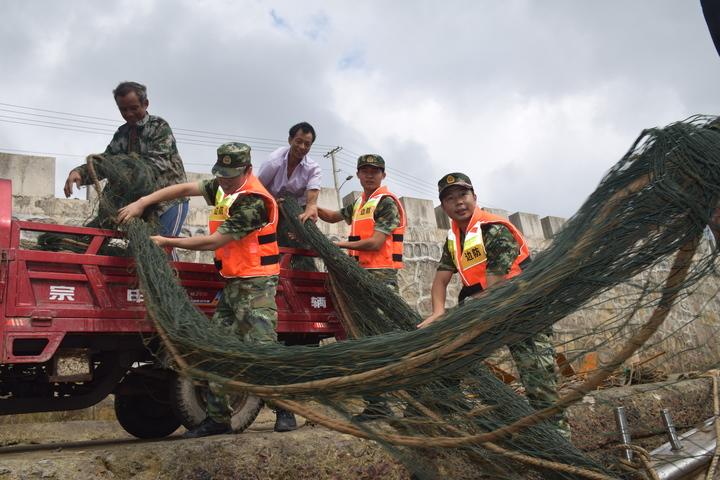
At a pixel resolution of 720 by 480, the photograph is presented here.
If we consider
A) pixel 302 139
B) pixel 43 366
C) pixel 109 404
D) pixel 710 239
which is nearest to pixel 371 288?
pixel 302 139

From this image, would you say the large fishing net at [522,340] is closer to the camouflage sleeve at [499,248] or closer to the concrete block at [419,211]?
the camouflage sleeve at [499,248]

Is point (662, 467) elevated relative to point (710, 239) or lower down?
lower down

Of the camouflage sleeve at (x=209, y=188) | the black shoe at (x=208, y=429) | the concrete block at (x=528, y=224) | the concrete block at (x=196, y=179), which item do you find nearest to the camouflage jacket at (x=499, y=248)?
the camouflage sleeve at (x=209, y=188)

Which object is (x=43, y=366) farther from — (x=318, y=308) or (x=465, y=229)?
(x=465, y=229)

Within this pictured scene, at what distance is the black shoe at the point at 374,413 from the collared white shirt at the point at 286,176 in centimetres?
265

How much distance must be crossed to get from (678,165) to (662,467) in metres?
2.16

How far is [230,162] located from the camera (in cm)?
366

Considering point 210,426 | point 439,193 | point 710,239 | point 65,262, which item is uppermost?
point 439,193

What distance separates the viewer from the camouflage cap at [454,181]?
380cm

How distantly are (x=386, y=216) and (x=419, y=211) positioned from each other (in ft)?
10.8

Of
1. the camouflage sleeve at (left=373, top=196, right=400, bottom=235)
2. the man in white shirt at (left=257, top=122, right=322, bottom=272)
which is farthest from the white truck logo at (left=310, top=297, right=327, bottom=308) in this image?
the camouflage sleeve at (left=373, top=196, right=400, bottom=235)

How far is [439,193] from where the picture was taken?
12.7ft

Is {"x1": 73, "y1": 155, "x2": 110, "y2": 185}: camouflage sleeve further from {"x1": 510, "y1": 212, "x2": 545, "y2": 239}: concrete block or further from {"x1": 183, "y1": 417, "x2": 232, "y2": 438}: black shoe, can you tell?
{"x1": 510, "y1": 212, "x2": 545, "y2": 239}: concrete block

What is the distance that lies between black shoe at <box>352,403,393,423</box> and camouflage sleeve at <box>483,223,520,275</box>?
1.44 m
